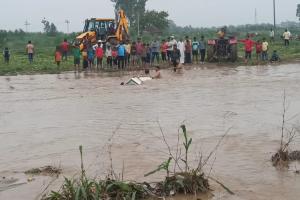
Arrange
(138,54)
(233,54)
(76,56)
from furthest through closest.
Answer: (233,54)
(138,54)
(76,56)

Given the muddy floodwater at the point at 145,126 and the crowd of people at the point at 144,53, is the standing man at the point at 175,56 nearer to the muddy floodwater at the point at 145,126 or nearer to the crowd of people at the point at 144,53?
the crowd of people at the point at 144,53

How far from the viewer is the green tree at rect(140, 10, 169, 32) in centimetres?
5241

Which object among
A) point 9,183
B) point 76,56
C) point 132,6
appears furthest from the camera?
point 132,6

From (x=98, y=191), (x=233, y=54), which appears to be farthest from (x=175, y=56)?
(x=98, y=191)

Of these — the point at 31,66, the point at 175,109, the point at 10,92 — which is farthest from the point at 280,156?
the point at 31,66

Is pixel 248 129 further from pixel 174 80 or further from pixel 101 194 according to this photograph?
pixel 174 80

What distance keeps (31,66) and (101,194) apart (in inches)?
793

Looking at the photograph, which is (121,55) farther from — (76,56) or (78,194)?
(78,194)

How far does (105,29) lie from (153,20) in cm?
2266

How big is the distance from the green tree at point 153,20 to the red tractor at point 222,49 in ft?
91.2

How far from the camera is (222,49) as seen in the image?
24.4m

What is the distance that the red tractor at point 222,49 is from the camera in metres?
24.2

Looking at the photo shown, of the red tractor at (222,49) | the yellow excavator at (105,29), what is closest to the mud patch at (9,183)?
the red tractor at (222,49)

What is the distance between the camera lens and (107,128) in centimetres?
1042
